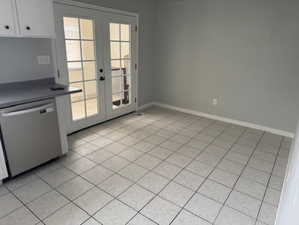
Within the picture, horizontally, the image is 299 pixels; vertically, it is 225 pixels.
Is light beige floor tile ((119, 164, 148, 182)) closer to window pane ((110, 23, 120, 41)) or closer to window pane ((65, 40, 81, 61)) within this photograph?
window pane ((65, 40, 81, 61))

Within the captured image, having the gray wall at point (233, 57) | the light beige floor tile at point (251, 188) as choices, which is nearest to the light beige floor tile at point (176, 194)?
the light beige floor tile at point (251, 188)

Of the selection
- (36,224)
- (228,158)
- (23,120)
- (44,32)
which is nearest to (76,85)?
(44,32)

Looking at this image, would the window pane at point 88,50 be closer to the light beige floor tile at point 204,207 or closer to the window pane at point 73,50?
the window pane at point 73,50

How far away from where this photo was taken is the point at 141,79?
4.65 metres

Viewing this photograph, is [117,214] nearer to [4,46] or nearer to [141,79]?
[4,46]

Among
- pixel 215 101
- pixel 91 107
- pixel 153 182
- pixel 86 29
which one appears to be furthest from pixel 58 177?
pixel 215 101

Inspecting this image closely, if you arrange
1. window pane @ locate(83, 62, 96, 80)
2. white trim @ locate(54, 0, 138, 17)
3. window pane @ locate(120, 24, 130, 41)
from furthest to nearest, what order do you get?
window pane @ locate(120, 24, 130, 41) < window pane @ locate(83, 62, 96, 80) < white trim @ locate(54, 0, 138, 17)

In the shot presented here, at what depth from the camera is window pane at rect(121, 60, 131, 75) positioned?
4132 mm

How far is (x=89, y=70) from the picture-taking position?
11.4ft

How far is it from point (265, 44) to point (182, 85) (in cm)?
176

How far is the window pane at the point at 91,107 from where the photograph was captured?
362 cm

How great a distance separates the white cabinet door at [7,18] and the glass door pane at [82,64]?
3.17 ft

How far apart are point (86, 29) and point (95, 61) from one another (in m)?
0.52

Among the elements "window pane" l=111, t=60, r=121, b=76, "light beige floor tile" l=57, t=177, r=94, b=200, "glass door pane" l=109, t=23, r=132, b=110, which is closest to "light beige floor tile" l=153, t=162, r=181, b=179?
"light beige floor tile" l=57, t=177, r=94, b=200
